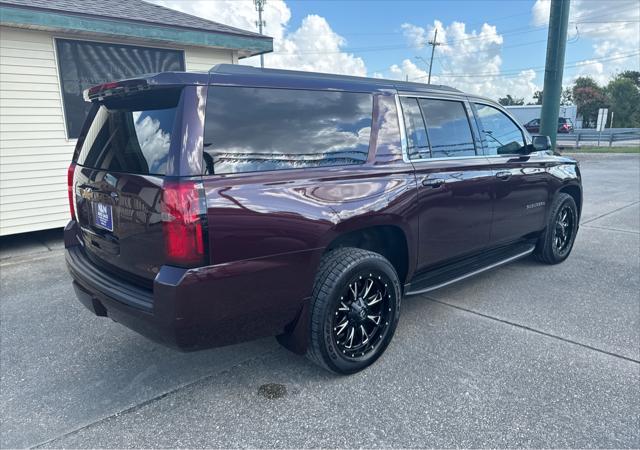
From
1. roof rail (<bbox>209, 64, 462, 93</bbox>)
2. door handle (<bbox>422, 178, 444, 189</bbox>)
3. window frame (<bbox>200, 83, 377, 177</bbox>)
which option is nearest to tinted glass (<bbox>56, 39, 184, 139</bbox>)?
roof rail (<bbox>209, 64, 462, 93</bbox>)

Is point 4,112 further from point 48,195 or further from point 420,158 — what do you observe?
point 420,158

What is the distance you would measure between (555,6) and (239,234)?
9.23 metres

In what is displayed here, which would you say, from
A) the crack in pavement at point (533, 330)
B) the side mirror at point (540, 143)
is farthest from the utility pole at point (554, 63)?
the crack in pavement at point (533, 330)

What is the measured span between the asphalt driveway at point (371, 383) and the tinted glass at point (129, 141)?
1381 millimetres

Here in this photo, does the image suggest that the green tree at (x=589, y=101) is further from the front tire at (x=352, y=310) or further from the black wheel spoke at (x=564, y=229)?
the front tire at (x=352, y=310)

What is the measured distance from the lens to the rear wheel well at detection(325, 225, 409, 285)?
3.18 meters

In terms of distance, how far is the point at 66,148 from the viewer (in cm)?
670

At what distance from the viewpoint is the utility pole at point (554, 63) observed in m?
8.87

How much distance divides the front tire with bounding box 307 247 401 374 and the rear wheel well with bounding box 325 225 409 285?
0.67 feet

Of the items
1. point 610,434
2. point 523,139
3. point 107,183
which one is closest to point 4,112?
point 107,183

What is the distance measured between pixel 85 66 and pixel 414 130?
555 centimetres

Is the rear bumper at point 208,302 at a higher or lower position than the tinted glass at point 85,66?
lower

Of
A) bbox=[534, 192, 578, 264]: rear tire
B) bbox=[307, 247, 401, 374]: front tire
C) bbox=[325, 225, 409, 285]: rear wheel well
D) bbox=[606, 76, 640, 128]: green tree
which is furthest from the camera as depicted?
bbox=[606, 76, 640, 128]: green tree

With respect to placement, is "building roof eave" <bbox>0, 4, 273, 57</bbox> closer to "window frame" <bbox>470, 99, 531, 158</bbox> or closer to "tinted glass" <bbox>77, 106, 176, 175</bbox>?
"tinted glass" <bbox>77, 106, 176, 175</bbox>
